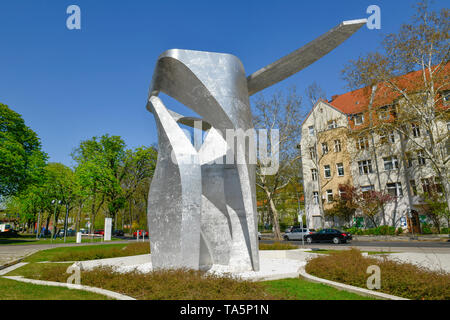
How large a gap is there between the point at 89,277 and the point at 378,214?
102ft

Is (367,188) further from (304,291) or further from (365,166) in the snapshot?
(304,291)

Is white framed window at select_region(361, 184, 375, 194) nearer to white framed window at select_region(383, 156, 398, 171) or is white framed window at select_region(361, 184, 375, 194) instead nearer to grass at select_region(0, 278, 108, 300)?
white framed window at select_region(383, 156, 398, 171)

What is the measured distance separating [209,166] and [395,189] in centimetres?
2780

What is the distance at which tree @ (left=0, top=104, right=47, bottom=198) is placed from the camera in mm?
23297

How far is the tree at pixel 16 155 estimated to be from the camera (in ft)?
76.4

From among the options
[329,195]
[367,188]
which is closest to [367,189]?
[367,188]

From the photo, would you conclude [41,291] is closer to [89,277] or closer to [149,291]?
[89,277]

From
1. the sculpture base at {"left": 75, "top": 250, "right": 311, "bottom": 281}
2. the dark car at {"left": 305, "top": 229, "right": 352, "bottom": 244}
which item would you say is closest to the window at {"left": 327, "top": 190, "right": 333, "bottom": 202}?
the dark car at {"left": 305, "top": 229, "right": 352, "bottom": 244}

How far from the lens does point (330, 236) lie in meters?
24.3

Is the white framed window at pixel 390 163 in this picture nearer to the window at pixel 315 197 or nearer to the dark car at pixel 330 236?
the window at pixel 315 197

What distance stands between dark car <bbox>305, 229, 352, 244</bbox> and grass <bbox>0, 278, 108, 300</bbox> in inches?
858

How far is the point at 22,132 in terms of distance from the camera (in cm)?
2656
